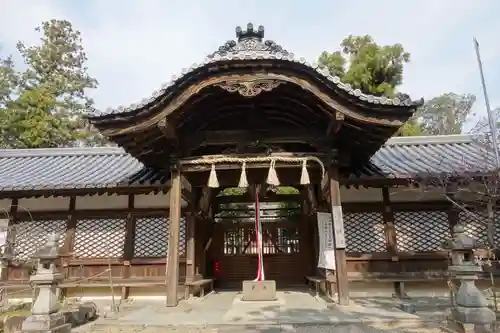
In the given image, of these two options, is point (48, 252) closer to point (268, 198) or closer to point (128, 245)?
point (128, 245)

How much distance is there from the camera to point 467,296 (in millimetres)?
5293

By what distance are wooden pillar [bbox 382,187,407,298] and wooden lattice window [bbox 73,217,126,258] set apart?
22.3 ft

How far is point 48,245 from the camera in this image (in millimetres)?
5984

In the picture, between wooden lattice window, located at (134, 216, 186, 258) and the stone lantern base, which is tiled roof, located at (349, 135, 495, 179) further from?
the stone lantern base

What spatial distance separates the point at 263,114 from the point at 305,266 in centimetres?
538

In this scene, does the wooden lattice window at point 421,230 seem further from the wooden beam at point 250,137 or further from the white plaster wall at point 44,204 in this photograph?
the white plaster wall at point 44,204

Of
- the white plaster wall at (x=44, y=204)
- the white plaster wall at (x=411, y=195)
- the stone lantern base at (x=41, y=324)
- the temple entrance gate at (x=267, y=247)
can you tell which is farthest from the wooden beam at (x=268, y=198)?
the stone lantern base at (x=41, y=324)

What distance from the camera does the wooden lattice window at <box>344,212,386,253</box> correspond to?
9.26m

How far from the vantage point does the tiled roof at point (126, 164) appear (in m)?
9.41

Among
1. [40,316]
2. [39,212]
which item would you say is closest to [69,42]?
[39,212]

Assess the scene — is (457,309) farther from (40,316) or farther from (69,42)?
(69,42)

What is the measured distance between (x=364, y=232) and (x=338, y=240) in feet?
7.94

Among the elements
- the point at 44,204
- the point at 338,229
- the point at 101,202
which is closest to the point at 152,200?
the point at 101,202

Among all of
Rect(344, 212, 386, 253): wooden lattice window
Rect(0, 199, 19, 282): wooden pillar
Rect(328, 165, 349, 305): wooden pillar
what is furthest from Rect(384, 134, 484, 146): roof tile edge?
Rect(0, 199, 19, 282): wooden pillar
